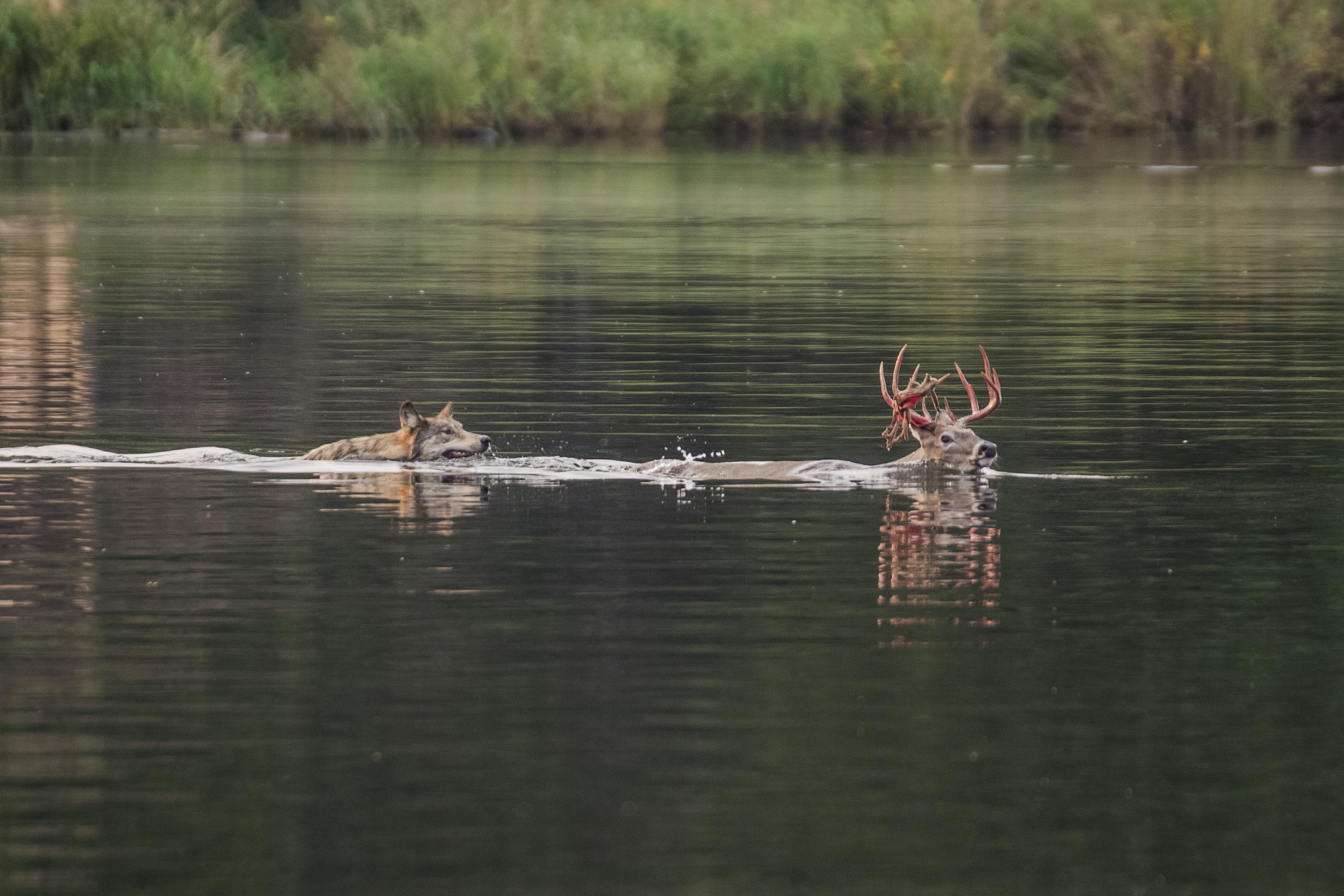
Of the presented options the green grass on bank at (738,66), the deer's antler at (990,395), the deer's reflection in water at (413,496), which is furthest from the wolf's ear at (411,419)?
the green grass on bank at (738,66)

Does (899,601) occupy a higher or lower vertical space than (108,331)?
lower

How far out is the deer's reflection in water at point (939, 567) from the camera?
1099cm

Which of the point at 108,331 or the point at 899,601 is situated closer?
the point at 899,601

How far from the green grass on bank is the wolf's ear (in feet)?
195

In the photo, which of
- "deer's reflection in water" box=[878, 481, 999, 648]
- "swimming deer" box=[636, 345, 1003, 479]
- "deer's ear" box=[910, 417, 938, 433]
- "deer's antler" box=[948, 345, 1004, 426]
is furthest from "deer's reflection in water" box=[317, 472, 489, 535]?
"deer's antler" box=[948, 345, 1004, 426]

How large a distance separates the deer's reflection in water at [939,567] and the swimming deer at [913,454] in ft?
0.65

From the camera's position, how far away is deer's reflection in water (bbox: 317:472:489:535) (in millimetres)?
14070

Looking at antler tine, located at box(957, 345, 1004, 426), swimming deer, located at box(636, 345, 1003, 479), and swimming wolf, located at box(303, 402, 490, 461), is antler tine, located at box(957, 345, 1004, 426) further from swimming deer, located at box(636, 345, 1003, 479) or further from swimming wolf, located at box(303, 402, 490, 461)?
swimming wolf, located at box(303, 402, 490, 461)

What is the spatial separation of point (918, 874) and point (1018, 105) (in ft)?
251

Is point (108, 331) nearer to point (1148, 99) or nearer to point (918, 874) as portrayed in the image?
point (918, 874)

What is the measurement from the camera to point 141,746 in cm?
886

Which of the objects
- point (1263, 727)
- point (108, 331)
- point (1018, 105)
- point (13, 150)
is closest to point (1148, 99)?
point (1018, 105)

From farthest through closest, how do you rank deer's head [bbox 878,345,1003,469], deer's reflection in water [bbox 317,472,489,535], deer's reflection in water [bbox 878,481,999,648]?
1. deer's head [bbox 878,345,1003,469]
2. deer's reflection in water [bbox 317,472,489,535]
3. deer's reflection in water [bbox 878,481,999,648]

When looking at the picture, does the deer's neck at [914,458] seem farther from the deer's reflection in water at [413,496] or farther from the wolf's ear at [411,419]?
the wolf's ear at [411,419]
